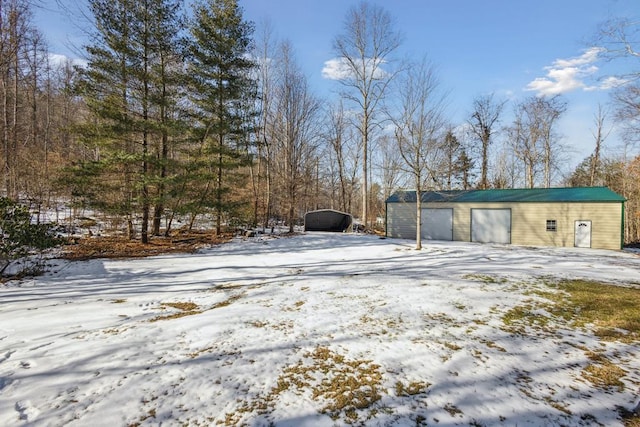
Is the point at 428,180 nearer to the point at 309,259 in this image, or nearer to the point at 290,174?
the point at 309,259

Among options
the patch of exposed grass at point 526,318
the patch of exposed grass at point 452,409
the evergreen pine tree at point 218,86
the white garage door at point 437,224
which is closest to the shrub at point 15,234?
the evergreen pine tree at point 218,86

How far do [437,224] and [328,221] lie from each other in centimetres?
766

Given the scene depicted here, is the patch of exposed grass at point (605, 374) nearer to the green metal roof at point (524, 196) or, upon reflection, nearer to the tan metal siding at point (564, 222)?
the green metal roof at point (524, 196)

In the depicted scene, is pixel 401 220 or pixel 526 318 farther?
pixel 401 220

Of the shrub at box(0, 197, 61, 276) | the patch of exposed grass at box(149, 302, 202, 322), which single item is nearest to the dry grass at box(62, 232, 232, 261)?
the shrub at box(0, 197, 61, 276)

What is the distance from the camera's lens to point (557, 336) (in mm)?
3596

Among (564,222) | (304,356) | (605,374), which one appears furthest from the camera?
(564,222)

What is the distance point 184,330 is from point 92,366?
39.5 inches

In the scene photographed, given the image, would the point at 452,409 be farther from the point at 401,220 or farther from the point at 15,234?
the point at 401,220

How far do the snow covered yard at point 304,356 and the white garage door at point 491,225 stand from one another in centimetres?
1023

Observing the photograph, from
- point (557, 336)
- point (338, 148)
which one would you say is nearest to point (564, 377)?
point (557, 336)

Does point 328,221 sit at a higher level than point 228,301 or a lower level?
higher

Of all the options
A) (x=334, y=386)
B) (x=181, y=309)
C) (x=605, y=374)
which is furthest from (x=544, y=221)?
(x=181, y=309)

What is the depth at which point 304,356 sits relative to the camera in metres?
3.08
